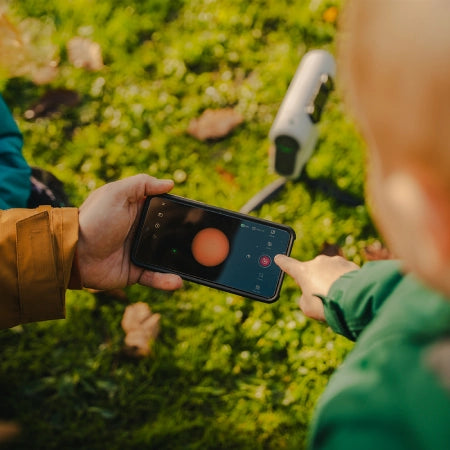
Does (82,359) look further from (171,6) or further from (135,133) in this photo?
(171,6)

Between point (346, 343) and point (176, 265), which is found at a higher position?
point (176, 265)

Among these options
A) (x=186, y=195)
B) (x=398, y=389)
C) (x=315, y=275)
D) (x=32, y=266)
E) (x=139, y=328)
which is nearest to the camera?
(x=398, y=389)

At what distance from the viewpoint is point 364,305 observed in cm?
130

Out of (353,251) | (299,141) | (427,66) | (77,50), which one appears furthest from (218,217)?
(77,50)

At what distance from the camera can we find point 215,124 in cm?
260

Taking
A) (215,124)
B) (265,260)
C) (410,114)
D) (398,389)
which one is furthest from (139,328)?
(410,114)

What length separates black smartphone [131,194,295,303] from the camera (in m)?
1.76

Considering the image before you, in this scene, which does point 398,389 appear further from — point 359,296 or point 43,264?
point 43,264

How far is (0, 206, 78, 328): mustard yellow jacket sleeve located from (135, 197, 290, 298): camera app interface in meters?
0.35

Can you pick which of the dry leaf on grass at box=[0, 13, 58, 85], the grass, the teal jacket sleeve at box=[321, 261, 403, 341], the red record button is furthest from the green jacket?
the dry leaf on grass at box=[0, 13, 58, 85]

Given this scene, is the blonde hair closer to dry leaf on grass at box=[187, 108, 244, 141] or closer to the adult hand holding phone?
the adult hand holding phone

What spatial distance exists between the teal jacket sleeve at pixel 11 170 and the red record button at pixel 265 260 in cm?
92

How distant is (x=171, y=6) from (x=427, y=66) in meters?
2.57

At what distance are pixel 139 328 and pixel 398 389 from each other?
1558 mm
